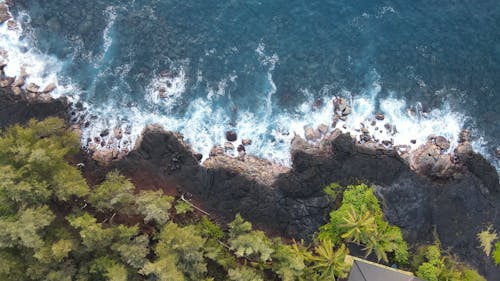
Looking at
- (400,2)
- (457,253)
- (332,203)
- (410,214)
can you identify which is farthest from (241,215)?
(400,2)

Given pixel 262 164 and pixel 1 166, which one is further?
pixel 262 164

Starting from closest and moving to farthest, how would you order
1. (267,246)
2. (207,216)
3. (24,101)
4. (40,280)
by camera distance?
1. (40,280)
2. (267,246)
3. (207,216)
4. (24,101)

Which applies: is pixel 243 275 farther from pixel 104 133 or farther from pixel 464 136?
pixel 464 136

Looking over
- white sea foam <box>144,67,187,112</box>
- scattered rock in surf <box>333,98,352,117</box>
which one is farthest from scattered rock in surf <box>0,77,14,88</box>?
scattered rock in surf <box>333,98,352,117</box>

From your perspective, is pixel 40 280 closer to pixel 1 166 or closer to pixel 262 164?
pixel 1 166

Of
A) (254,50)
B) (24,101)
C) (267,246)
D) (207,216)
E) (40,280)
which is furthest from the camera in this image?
(254,50)

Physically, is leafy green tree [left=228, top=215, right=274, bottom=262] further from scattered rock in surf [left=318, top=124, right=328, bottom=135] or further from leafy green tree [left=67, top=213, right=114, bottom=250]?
scattered rock in surf [left=318, top=124, right=328, bottom=135]

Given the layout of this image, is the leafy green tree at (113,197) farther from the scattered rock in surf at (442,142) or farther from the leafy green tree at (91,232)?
the scattered rock in surf at (442,142)
